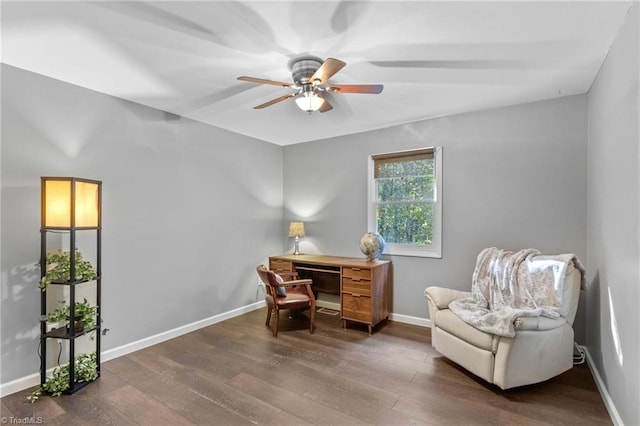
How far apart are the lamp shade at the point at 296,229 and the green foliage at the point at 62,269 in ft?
8.15

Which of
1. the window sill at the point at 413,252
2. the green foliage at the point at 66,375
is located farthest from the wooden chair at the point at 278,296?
the green foliage at the point at 66,375

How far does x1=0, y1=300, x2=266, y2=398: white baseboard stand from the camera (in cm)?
232

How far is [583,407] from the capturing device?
83.4 inches

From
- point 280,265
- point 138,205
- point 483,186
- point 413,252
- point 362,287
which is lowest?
point 362,287

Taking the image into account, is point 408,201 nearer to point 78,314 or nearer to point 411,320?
point 411,320

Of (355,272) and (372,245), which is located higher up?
(372,245)

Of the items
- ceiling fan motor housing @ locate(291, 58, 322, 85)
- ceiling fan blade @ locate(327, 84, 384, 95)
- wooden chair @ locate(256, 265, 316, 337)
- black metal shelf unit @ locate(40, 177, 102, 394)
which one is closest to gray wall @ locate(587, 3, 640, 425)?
ceiling fan blade @ locate(327, 84, 384, 95)

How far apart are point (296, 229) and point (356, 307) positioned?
4.97 feet

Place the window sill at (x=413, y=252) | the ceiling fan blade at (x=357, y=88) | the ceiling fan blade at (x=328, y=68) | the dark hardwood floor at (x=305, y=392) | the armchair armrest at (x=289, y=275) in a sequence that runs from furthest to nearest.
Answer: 1. the armchair armrest at (x=289, y=275)
2. the window sill at (x=413, y=252)
3. the ceiling fan blade at (x=357, y=88)
4. the dark hardwood floor at (x=305, y=392)
5. the ceiling fan blade at (x=328, y=68)

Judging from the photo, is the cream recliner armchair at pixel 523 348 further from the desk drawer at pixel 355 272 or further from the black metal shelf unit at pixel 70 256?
the black metal shelf unit at pixel 70 256

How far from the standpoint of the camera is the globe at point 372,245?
12.6 feet

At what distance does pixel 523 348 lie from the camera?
2.21 meters

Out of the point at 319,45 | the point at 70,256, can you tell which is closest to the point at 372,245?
the point at 319,45

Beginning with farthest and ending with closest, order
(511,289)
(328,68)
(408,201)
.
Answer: (408,201) < (511,289) < (328,68)
